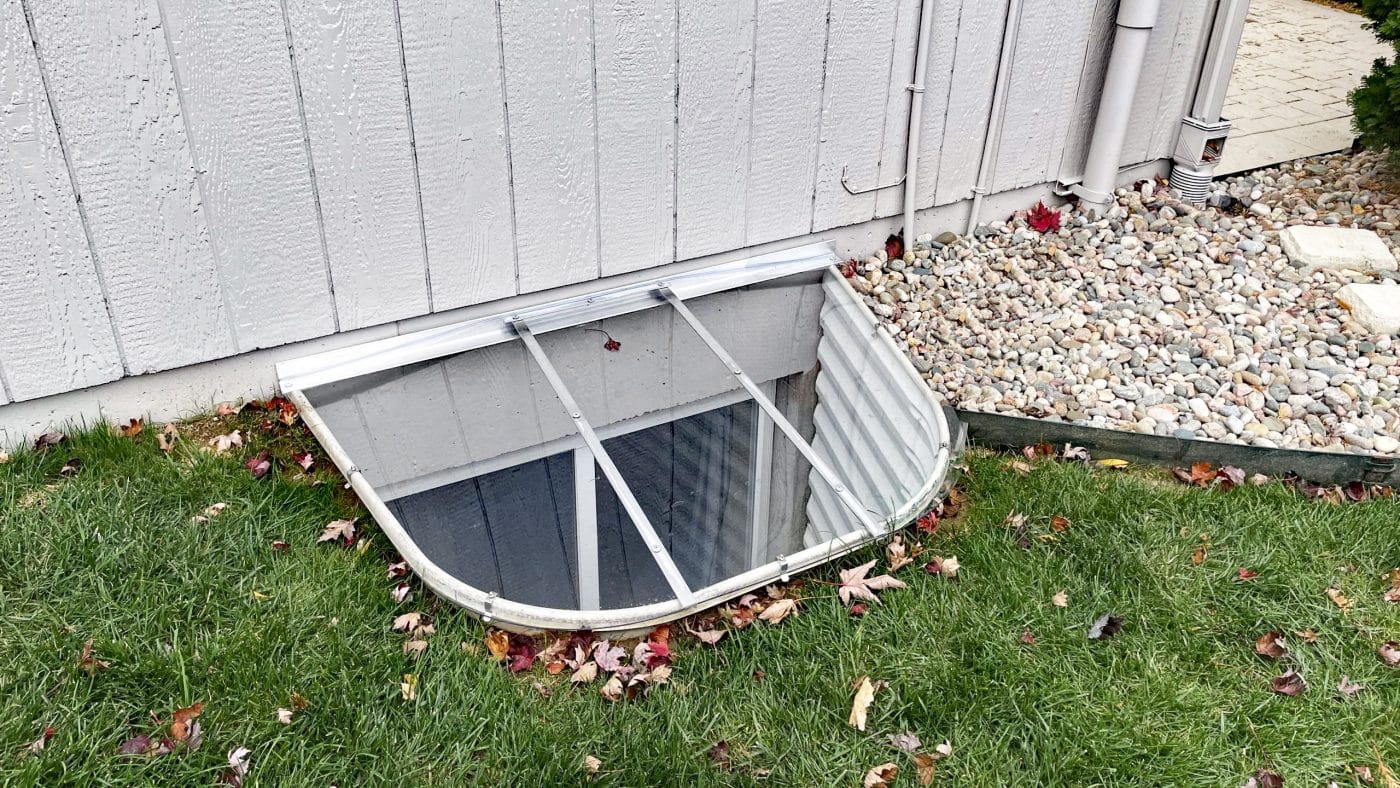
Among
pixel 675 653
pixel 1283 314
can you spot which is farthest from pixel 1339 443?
pixel 675 653

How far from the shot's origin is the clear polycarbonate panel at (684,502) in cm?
295

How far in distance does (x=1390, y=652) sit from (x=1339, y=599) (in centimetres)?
20

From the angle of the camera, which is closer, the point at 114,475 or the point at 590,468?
the point at 114,475

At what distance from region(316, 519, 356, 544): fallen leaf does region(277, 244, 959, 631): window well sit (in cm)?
10

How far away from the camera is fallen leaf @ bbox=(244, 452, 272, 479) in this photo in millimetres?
3158

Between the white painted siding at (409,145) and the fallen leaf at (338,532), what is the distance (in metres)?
0.79

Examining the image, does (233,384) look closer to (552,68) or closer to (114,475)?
(114,475)

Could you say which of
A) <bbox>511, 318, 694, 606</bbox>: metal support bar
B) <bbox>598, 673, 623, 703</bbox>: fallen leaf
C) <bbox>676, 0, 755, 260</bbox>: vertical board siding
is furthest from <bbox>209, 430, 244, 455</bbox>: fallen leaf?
<bbox>676, 0, 755, 260</bbox>: vertical board siding

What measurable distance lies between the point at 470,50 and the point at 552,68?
0.28 metres

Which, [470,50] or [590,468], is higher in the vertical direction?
[470,50]

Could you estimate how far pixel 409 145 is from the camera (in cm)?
325

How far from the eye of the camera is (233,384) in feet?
11.4

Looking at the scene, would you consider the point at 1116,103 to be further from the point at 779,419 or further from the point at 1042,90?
the point at 779,419

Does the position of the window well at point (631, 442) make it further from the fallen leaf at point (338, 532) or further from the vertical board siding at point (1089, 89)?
the vertical board siding at point (1089, 89)
